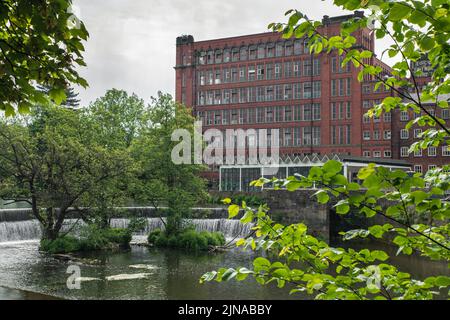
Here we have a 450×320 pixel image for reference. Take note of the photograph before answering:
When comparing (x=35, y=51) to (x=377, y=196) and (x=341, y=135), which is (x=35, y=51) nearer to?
(x=377, y=196)

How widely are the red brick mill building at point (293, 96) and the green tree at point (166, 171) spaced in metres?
34.8

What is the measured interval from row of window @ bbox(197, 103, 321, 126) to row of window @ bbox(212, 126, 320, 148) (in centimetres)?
164

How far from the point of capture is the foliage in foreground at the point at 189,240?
35000 millimetres

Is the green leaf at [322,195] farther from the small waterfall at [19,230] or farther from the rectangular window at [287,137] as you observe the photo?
the rectangular window at [287,137]

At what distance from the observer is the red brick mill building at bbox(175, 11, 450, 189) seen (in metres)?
69.9

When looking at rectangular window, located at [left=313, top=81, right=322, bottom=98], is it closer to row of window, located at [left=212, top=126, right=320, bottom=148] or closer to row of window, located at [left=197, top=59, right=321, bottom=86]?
row of window, located at [left=197, top=59, right=321, bottom=86]

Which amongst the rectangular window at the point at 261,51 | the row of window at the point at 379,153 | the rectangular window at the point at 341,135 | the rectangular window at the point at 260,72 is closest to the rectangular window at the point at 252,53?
the rectangular window at the point at 261,51

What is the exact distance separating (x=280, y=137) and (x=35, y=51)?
245ft

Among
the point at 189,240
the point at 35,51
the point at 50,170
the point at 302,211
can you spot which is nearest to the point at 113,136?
the point at 50,170

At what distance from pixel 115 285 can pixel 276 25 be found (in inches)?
796

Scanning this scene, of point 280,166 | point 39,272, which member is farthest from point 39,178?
point 280,166

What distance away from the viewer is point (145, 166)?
127 feet

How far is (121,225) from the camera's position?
42688mm

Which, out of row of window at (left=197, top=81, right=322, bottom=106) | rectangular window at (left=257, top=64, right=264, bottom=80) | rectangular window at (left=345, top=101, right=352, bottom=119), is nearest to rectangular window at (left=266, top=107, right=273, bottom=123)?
row of window at (left=197, top=81, right=322, bottom=106)
